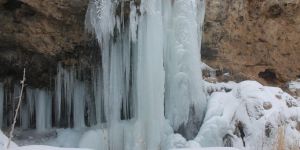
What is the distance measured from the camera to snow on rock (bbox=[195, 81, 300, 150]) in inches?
270

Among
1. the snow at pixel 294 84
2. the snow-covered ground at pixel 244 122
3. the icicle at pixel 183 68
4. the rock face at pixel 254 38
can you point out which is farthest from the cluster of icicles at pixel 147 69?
the snow at pixel 294 84

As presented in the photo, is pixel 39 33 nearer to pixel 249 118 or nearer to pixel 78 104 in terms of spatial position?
pixel 78 104

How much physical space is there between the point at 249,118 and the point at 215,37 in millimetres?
1855

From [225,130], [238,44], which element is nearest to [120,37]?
[225,130]

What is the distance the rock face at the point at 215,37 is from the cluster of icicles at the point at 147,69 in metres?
0.63

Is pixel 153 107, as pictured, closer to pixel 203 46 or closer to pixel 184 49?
pixel 184 49

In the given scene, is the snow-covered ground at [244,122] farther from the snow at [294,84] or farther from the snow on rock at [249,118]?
the snow at [294,84]

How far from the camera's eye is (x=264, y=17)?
8.78m

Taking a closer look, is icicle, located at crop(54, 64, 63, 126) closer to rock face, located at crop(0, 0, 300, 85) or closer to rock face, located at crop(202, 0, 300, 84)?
rock face, located at crop(0, 0, 300, 85)

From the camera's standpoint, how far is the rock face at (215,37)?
7617mm

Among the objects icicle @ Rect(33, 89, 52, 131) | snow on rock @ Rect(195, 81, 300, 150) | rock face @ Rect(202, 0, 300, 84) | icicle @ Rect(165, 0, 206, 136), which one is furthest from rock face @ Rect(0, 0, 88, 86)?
snow on rock @ Rect(195, 81, 300, 150)

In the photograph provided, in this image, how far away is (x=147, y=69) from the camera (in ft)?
23.2

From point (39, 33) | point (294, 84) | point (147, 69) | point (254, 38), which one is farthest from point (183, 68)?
point (294, 84)

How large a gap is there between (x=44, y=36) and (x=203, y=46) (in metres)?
2.58
